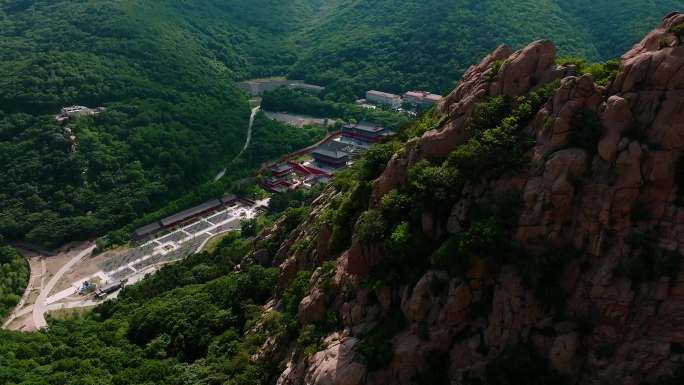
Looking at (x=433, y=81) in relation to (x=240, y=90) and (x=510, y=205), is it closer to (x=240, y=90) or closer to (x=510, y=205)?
(x=240, y=90)

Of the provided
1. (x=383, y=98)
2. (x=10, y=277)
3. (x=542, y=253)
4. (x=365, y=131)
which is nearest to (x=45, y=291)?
(x=10, y=277)

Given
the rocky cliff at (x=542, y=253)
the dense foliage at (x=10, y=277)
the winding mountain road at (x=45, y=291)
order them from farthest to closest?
the dense foliage at (x=10, y=277)
the winding mountain road at (x=45, y=291)
the rocky cliff at (x=542, y=253)

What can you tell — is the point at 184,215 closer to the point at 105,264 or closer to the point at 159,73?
the point at 105,264

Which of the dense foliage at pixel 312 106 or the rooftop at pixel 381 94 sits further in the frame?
the rooftop at pixel 381 94

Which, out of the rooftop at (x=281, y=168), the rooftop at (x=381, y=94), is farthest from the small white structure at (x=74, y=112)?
the rooftop at (x=381, y=94)

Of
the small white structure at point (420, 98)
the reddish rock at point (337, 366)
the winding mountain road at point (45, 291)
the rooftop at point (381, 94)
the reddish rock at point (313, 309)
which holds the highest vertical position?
the rooftop at point (381, 94)

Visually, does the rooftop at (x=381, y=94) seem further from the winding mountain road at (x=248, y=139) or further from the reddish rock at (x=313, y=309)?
the reddish rock at (x=313, y=309)
